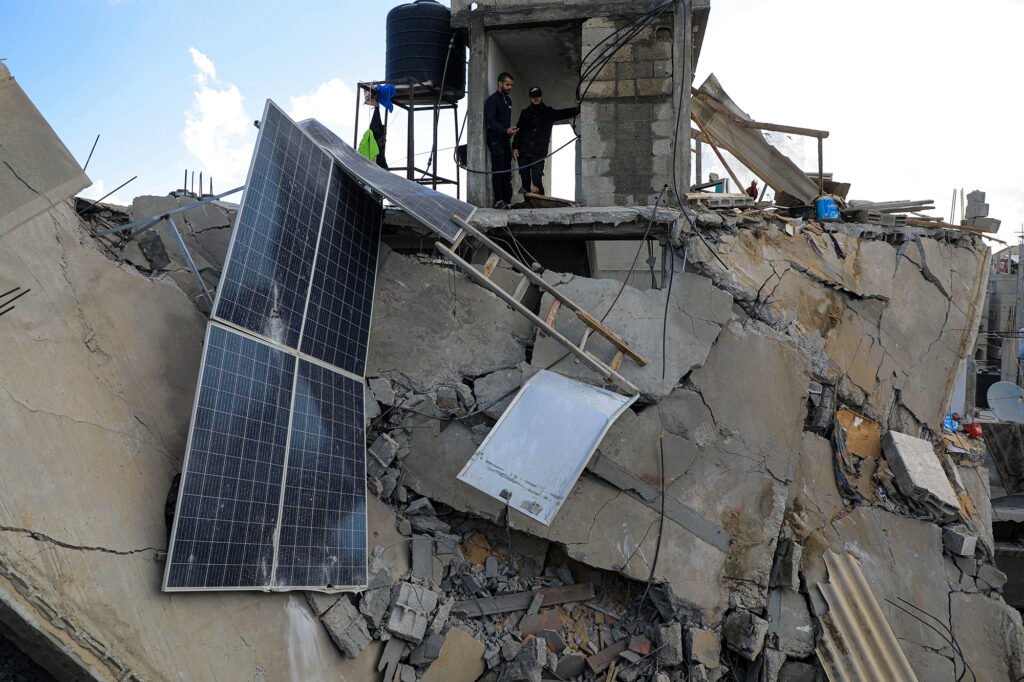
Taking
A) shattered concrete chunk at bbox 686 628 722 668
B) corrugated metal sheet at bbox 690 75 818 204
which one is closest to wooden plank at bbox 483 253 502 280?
shattered concrete chunk at bbox 686 628 722 668

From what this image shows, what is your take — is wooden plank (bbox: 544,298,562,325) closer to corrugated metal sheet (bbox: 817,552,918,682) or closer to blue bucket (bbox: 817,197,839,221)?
corrugated metal sheet (bbox: 817,552,918,682)

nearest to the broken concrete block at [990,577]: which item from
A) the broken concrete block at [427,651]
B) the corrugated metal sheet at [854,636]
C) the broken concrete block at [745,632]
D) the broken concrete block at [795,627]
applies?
the corrugated metal sheet at [854,636]

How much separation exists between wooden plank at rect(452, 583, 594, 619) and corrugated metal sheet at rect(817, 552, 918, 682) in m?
2.11

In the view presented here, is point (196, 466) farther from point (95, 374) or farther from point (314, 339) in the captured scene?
point (314, 339)

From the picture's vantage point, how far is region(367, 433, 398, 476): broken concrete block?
768 centimetres

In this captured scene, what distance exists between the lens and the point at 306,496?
6.35 meters

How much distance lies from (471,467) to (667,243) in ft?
10.7

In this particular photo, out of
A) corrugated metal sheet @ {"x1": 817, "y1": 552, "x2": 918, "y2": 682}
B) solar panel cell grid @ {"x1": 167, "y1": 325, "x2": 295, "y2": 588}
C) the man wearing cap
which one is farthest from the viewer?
the man wearing cap

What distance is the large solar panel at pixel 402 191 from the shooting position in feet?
25.2

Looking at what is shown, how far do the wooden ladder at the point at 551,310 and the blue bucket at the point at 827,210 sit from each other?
11.2 ft

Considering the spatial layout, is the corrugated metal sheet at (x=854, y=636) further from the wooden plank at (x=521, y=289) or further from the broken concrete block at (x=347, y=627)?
the broken concrete block at (x=347, y=627)

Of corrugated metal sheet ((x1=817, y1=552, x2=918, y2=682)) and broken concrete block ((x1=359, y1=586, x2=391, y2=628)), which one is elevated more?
broken concrete block ((x1=359, y1=586, x2=391, y2=628))

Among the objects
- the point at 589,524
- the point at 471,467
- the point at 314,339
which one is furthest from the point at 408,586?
the point at 314,339

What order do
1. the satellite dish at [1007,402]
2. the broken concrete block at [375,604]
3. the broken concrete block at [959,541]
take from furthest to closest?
the satellite dish at [1007,402] → the broken concrete block at [959,541] → the broken concrete block at [375,604]
